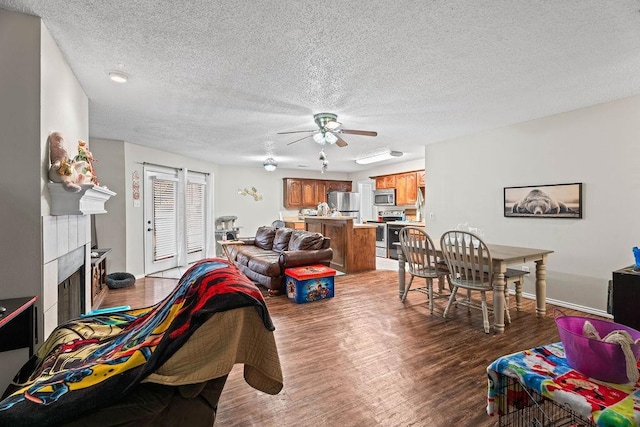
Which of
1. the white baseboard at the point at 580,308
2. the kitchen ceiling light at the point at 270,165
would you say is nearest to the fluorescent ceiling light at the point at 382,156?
the kitchen ceiling light at the point at 270,165

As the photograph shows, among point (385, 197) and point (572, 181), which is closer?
point (572, 181)

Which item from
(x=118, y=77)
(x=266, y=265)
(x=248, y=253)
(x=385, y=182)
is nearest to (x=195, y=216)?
(x=248, y=253)

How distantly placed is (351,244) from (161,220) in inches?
148

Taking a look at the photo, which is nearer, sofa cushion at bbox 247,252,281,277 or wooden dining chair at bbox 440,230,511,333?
wooden dining chair at bbox 440,230,511,333

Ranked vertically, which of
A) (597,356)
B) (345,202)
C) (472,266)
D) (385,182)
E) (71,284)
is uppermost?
(385,182)

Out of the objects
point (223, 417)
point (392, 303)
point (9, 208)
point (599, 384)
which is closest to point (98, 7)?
point (9, 208)

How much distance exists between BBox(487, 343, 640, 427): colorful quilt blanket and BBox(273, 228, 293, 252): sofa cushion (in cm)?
410

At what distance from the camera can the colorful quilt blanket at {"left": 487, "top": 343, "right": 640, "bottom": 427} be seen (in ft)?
2.51

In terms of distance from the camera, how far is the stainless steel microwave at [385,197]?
746cm

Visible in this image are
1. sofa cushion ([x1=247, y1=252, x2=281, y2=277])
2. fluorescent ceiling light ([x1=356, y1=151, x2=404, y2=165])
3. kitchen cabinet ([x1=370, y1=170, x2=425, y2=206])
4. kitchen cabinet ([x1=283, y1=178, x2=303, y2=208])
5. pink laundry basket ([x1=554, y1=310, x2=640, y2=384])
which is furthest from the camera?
kitchen cabinet ([x1=283, y1=178, x2=303, y2=208])

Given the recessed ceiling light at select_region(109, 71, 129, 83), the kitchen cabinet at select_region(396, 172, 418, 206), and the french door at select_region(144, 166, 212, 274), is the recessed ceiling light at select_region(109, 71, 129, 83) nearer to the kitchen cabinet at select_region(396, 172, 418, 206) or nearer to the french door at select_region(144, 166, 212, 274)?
the french door at select_region(144, 166, 212, 274)

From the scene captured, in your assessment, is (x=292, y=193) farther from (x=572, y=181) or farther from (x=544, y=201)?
(x=572, y=181)

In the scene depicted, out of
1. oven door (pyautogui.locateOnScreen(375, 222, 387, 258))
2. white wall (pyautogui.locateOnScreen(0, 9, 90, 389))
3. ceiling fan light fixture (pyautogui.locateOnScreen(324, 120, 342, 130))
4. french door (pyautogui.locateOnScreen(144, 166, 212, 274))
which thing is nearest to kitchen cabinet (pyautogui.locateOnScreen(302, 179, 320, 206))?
oven door (pyautogui.locateOnScreen(375, 222, 387, 258))

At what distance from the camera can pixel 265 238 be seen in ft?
18.5
